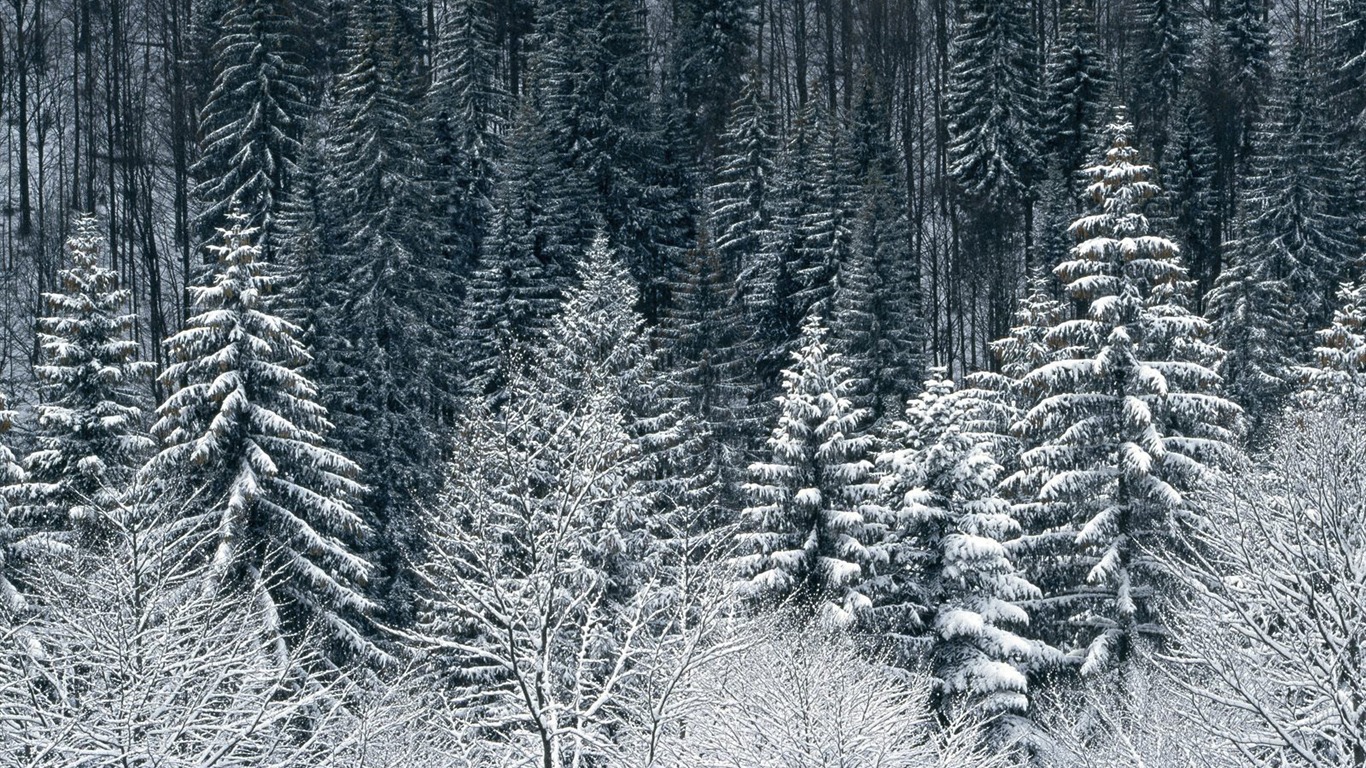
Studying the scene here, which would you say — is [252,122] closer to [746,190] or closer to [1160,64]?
[746,190]

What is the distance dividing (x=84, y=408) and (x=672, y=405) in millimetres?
13935

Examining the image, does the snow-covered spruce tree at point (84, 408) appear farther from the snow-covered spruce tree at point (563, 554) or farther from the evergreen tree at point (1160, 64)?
the evergreen tree at point (1160, 64)

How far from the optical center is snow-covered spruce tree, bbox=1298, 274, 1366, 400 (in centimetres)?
2581

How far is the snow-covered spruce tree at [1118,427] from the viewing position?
23.3 meters

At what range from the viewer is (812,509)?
25.8m

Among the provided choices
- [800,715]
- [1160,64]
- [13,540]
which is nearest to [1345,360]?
[800,715]

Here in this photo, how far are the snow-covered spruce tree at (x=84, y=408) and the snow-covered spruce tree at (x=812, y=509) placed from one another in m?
13.2

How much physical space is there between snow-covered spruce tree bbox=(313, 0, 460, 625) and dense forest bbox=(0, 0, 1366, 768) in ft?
0.56

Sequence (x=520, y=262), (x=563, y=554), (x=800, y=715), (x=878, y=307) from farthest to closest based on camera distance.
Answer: (x=878, y=307), (x=520, y=262), (x=563, y=554), (x=800, y=715)

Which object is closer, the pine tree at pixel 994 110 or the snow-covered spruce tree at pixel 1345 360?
the snow-covered spruce tree at pixel 1345 360

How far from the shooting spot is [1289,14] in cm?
6950

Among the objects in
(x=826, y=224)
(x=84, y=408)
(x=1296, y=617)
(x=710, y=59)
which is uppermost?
(x=710, y=59)

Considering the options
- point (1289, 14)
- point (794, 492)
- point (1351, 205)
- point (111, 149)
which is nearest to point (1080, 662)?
point (794, 492)

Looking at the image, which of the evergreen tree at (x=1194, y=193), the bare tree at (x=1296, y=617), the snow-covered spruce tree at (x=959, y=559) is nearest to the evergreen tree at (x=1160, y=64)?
the evergreen tree at (x=1194, y=193)
